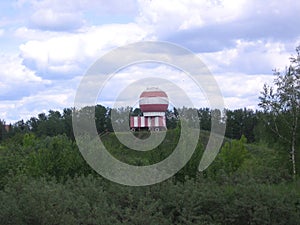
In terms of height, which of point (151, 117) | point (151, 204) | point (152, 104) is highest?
point (152, 104)

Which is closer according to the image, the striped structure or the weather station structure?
the weather station structure

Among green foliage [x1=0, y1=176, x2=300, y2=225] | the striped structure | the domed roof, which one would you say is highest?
the domed roof

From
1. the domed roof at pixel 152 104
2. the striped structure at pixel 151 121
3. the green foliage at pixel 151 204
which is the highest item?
the domed roof at pixel 152 104

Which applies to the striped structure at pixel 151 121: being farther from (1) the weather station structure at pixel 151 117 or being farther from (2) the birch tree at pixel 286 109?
(2) the birch tree at pixel 286 109

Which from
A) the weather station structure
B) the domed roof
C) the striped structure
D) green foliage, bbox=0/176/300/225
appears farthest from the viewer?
the striped structure

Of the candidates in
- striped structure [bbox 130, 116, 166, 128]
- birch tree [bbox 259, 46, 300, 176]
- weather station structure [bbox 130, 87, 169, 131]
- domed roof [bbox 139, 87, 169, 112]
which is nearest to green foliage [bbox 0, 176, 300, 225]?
birch tree [bbox 259, 46, 300, 176]

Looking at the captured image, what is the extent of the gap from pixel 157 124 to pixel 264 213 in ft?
129

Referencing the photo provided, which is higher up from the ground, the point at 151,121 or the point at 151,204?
the point at 151,121

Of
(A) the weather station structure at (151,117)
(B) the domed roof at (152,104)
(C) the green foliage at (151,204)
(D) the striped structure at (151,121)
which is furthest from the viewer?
(D) the striped structure at (151,121)

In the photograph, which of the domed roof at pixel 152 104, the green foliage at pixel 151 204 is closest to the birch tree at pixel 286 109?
the green foliage at pixel 151 204

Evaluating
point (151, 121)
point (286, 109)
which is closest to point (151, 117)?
point (151, 121)

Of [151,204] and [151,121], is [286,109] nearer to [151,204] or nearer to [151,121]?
[151,204]

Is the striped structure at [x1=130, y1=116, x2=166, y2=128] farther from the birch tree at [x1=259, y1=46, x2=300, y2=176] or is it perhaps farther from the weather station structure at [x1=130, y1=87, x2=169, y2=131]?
the birch tree at [x1=259, y1=46, x2=300, y2=176]

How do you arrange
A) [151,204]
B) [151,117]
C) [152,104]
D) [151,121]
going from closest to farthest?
[151,204] < [152,104] < [151,121] < [151,117]
